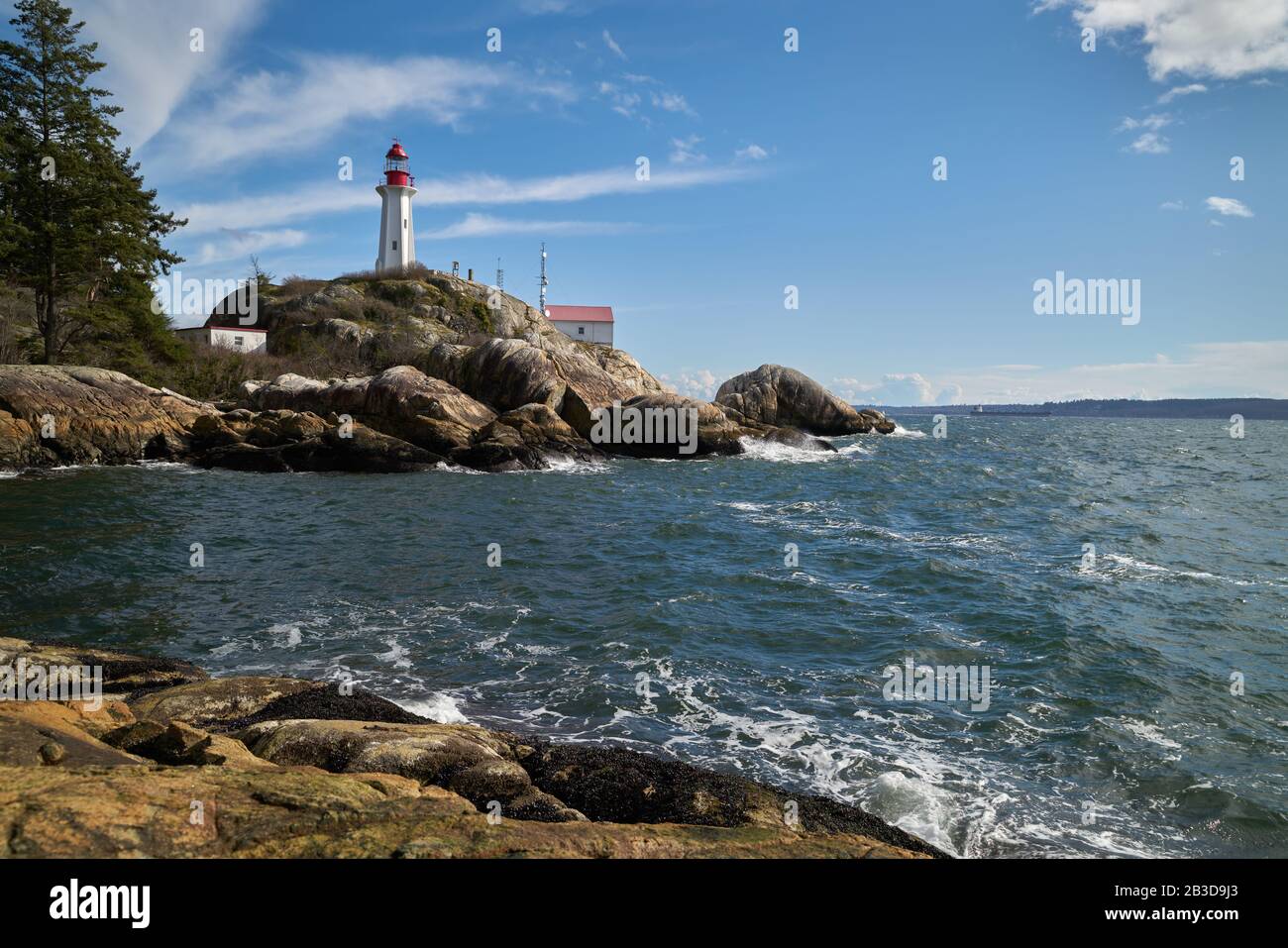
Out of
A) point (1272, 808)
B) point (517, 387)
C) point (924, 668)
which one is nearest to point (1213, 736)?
point (1272, 808)

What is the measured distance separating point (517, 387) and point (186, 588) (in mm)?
27605

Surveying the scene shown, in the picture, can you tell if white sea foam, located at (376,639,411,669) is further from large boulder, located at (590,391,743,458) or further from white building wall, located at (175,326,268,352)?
white building wall, located at (175,326,268,352)

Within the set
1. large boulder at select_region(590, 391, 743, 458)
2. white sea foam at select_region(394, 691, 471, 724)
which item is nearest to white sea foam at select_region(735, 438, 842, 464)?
large boulder at select_region(590, 391, 743, 458)

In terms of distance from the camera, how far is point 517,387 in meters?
41.2

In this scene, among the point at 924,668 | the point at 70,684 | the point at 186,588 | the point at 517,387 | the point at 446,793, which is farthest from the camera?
the point at 517,387

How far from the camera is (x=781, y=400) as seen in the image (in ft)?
182

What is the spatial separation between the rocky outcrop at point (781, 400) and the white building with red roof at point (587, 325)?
28614mm

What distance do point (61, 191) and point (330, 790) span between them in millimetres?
41227

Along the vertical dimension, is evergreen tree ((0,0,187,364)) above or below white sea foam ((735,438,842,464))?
above

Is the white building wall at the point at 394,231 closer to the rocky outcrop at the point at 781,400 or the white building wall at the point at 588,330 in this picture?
the white building wall at the point at 588,330

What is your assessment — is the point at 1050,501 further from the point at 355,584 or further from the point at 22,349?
the point at 22,349

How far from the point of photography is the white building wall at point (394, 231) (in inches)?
2766

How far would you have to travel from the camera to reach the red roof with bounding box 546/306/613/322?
8238cm

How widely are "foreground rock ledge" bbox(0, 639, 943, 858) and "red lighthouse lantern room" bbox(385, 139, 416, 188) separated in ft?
224
